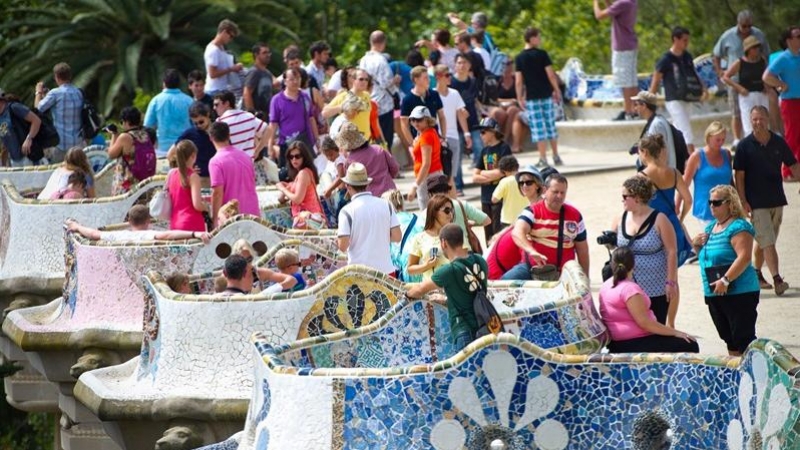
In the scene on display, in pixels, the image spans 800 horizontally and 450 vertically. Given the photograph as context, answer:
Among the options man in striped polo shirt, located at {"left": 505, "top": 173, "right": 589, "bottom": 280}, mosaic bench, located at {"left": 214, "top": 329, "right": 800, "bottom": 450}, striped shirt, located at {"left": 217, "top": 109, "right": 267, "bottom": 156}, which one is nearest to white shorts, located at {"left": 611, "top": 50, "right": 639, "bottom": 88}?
striped shirt, located at {"left": 217, "top": 109, "right": 267, "bottom": 156}

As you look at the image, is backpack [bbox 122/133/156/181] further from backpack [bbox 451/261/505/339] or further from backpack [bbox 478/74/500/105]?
backpack [bbox 451/261/505/339]

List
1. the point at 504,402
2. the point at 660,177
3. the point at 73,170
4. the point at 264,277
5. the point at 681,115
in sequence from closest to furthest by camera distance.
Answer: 1. the point at 504,402
2. the point at 264,277
3. the point at 660,177
4. the point at 73,170
5. the point at 681,115

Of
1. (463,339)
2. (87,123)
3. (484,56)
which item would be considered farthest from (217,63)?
(463,339)

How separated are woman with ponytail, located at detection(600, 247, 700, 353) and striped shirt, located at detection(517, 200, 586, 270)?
170cm

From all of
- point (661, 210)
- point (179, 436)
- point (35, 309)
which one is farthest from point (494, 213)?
point (179, 436)

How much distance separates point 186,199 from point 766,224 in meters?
4.39

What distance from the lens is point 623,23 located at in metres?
22.8

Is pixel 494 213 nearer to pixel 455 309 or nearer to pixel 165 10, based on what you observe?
pixel 455 309

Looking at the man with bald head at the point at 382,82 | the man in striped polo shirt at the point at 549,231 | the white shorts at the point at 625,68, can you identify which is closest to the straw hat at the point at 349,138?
the man in striped polo shirt at the point at 549,231

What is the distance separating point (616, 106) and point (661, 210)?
1125cm

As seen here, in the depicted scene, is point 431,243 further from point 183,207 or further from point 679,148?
point 679,148

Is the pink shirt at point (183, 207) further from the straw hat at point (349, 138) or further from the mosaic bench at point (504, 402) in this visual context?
the mosaic bench at point (504, 402)

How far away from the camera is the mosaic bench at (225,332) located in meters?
12.4

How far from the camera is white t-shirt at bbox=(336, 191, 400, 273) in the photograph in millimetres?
13516
